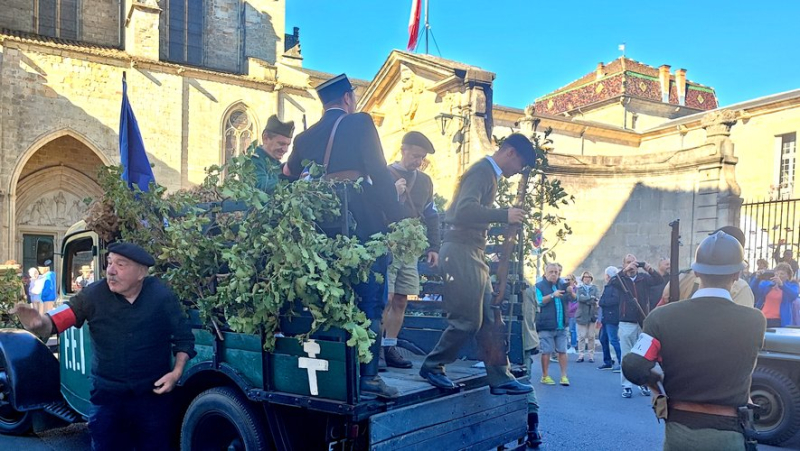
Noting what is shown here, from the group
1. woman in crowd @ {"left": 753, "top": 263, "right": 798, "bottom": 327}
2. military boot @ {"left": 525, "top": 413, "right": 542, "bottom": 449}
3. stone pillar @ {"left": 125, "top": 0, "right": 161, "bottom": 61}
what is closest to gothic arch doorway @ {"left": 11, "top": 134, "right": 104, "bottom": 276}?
stone pillar @ {"left": 125, "top": 0, "right": 161, "bottom": 61}

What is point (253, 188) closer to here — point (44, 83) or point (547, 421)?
point (547, 421)

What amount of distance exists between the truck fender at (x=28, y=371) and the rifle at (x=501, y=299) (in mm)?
3875

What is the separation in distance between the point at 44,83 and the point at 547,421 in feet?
71.1

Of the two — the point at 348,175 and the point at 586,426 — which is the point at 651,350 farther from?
the point at 586,426

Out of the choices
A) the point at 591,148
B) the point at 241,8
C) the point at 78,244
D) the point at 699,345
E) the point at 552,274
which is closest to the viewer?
the point at 699,345

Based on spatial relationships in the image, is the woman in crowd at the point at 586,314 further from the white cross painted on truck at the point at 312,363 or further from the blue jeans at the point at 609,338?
the white cross painted on truck at the point at 312,363

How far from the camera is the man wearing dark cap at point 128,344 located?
12.0 ft

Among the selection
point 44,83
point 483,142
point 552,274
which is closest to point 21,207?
point 44,83

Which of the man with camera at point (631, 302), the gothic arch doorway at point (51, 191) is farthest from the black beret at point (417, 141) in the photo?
the gothic arch doorway at point (51, 191)

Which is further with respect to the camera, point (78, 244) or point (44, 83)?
point (44, 83)

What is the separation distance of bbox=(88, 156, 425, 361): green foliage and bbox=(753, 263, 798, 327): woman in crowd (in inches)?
321

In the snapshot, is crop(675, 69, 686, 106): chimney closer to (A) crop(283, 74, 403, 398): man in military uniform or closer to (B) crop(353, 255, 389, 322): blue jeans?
(A) crop(283, 74, 403, 398): man in military uniform

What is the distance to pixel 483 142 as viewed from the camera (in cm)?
1540

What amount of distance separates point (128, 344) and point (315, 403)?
132cm
